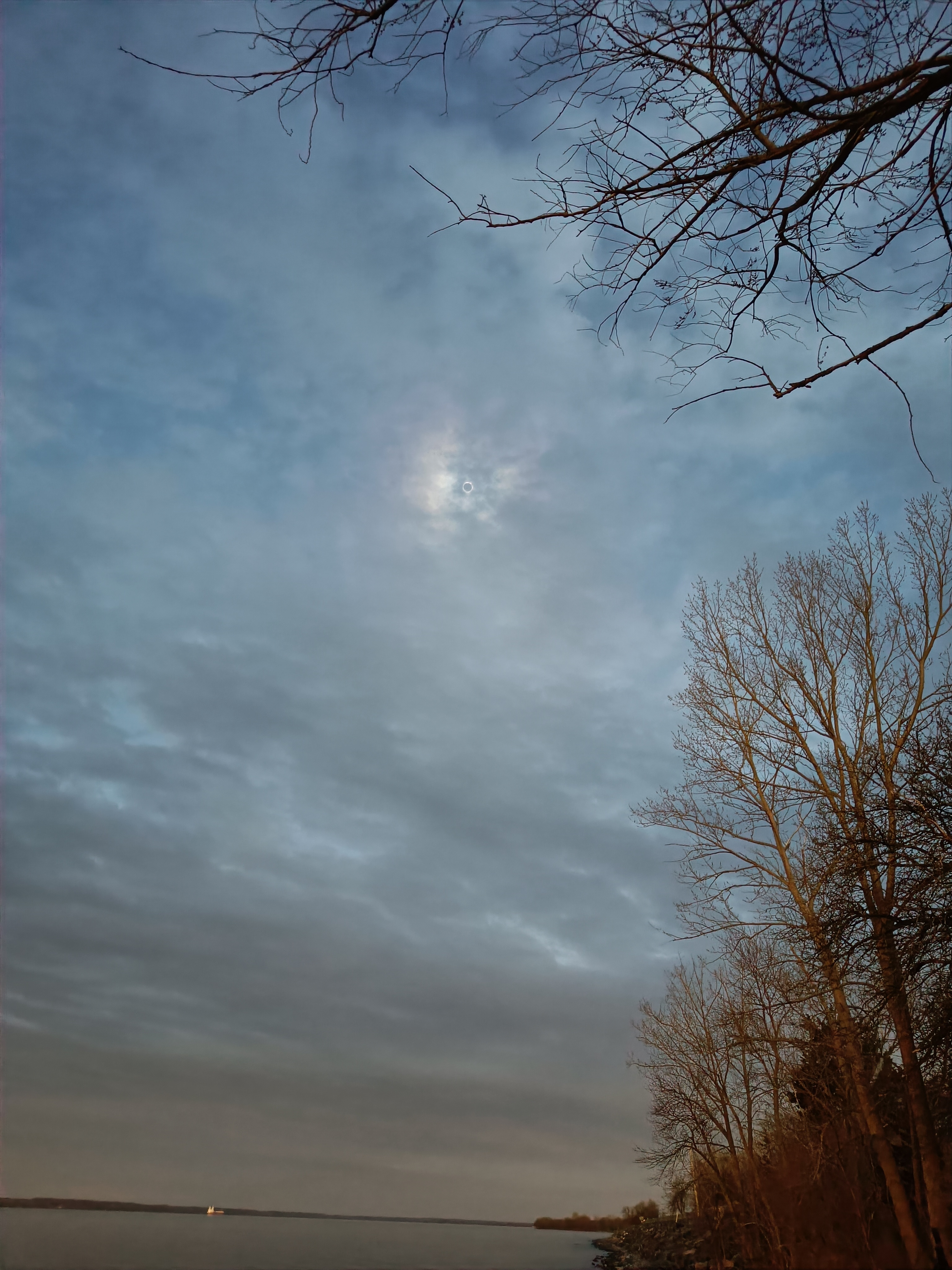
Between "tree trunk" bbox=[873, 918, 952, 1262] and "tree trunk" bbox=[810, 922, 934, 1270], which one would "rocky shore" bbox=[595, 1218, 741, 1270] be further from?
"tree trunk" bbox=[873, 918, 952, 1262]

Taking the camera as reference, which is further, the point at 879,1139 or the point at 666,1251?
the point at 666,1251

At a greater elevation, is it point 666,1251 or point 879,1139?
point 879,1139

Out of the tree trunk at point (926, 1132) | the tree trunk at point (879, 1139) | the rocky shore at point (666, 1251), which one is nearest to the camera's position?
the tree trunk at point (926, 1132)

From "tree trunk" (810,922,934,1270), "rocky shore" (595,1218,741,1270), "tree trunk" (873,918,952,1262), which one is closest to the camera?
"tree trunk" (873,918,952,1262)

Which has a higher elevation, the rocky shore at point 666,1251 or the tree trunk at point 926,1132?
the tree trunk at point 926,1132

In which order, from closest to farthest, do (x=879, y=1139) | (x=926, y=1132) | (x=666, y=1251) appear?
1. (x=926, y=1132)
2. (x=879, y=1139)
3. (x=666, y=1251)

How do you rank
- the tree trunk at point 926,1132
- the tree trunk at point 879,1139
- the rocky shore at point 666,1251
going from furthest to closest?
the rocky shore at point 666,1251 < the tree trunk at point 879,1139 < the tree trunk at point 926,1132

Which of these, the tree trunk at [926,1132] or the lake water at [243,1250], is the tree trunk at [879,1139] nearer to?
the tree trunk at [926,1132]

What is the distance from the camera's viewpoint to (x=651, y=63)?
142 inches

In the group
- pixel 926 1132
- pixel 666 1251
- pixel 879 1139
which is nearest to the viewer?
pixel 926 1132

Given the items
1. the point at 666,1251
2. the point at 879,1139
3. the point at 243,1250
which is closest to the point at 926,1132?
the point at 879,1139

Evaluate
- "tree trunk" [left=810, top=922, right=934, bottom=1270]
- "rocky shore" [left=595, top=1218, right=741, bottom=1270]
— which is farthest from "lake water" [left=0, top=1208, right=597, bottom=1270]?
"tree trunk" [left=810, top=922, right=934, bottom=1270]

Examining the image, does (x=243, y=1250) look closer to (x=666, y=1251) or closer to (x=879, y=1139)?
(x=666, y=1251)

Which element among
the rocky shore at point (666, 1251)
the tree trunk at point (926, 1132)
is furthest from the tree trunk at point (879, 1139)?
the rocky shore at point (666, 1251)
